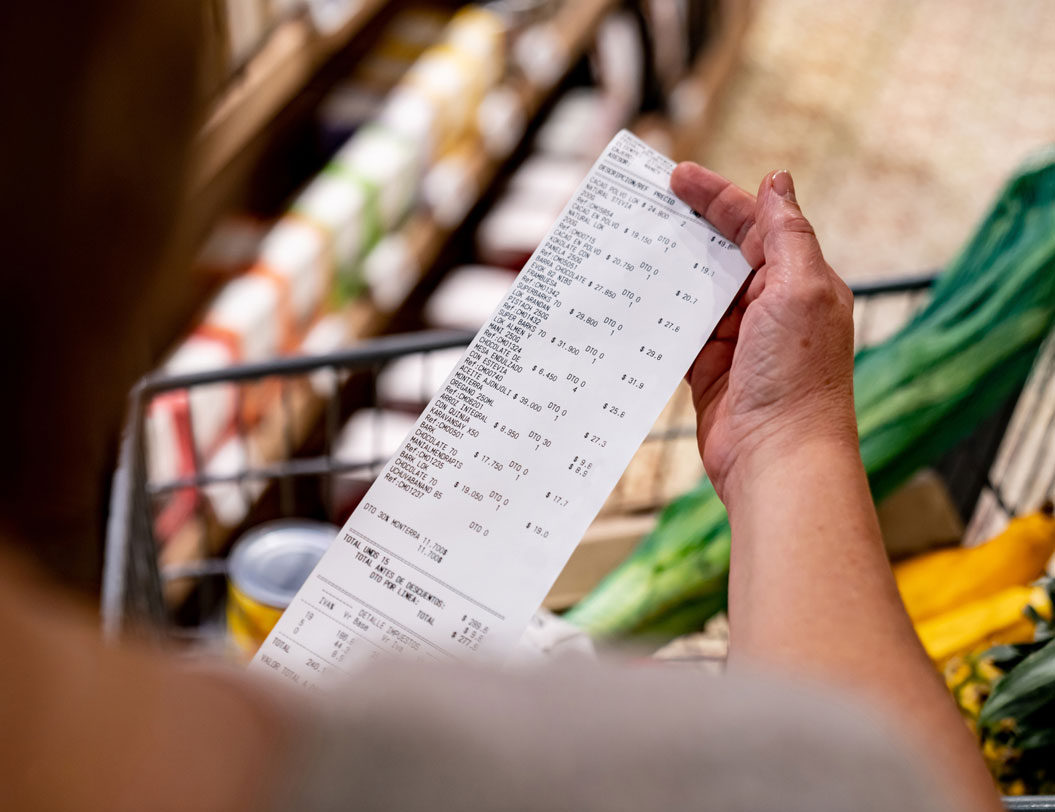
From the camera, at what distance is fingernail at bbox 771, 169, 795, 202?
34.0 inches

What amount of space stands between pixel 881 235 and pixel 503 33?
4.38ft

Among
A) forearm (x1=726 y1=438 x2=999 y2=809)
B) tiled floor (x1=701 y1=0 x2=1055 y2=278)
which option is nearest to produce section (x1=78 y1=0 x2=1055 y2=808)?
forearm (x1=726 y1=438 x2=999 y2=809)

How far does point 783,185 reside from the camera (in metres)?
0.87

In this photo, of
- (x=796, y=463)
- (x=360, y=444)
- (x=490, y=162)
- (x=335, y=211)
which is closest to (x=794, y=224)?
(x=796, y=463)

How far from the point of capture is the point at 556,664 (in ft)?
1.10

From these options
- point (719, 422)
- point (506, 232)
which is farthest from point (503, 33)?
point (719, 422)

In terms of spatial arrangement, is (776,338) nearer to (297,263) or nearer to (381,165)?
(297,263)

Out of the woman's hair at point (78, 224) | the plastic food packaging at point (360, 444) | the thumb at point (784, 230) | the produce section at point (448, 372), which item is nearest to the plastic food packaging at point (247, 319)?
the produce section at point (448, 372)

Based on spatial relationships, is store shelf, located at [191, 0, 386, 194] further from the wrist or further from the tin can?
the wrist

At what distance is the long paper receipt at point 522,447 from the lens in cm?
74

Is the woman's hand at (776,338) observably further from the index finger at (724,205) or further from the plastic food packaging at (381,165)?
the plastic food packaging at (381,165)

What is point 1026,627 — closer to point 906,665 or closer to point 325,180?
point 906,665

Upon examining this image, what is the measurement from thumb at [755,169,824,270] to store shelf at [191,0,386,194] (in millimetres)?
768

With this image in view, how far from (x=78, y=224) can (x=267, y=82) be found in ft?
4.18
